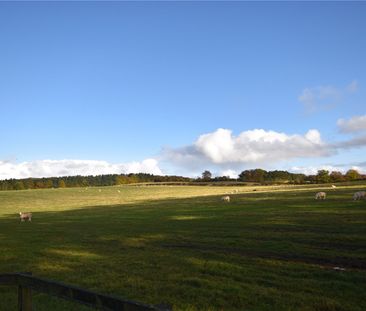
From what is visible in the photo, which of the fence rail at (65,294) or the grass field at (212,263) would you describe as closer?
the fence rail at (65,294)

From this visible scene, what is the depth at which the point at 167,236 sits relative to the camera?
26953 mm

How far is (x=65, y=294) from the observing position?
25.1 ft

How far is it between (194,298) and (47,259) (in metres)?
10.2

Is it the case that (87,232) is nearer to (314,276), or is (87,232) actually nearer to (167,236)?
(167,236)

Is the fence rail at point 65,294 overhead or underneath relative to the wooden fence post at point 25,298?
overhead

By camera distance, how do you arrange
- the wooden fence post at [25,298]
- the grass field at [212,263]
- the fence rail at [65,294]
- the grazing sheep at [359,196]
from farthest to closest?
the grazing sheep at [359,196] → the grass field at [212,263] → the wooden fence post at [25,298] → the fence rail at [65,294]

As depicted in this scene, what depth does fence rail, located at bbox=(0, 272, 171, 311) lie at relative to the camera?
20.7 feet

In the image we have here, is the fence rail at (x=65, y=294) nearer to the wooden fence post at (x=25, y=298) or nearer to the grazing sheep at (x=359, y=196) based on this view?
the wooden fence post at (x=25, y=298)

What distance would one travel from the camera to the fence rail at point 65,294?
6309 mm

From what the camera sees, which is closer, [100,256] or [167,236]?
[100,256]

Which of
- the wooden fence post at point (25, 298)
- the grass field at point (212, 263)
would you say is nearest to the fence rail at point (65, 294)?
the wooden fence post at point (25, 298)

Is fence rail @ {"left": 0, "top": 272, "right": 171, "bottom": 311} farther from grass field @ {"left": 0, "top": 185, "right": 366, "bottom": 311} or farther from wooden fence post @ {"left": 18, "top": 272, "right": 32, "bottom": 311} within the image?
grass field @ {"left": 0, "top": 185, "right": 366, "bottom": 311}

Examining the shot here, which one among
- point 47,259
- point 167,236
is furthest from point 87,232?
point 47,259

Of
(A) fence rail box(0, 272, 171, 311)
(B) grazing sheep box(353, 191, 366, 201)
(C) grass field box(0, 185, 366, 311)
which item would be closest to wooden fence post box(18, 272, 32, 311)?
(A) fence rail box(0, 272, 171, 311)
